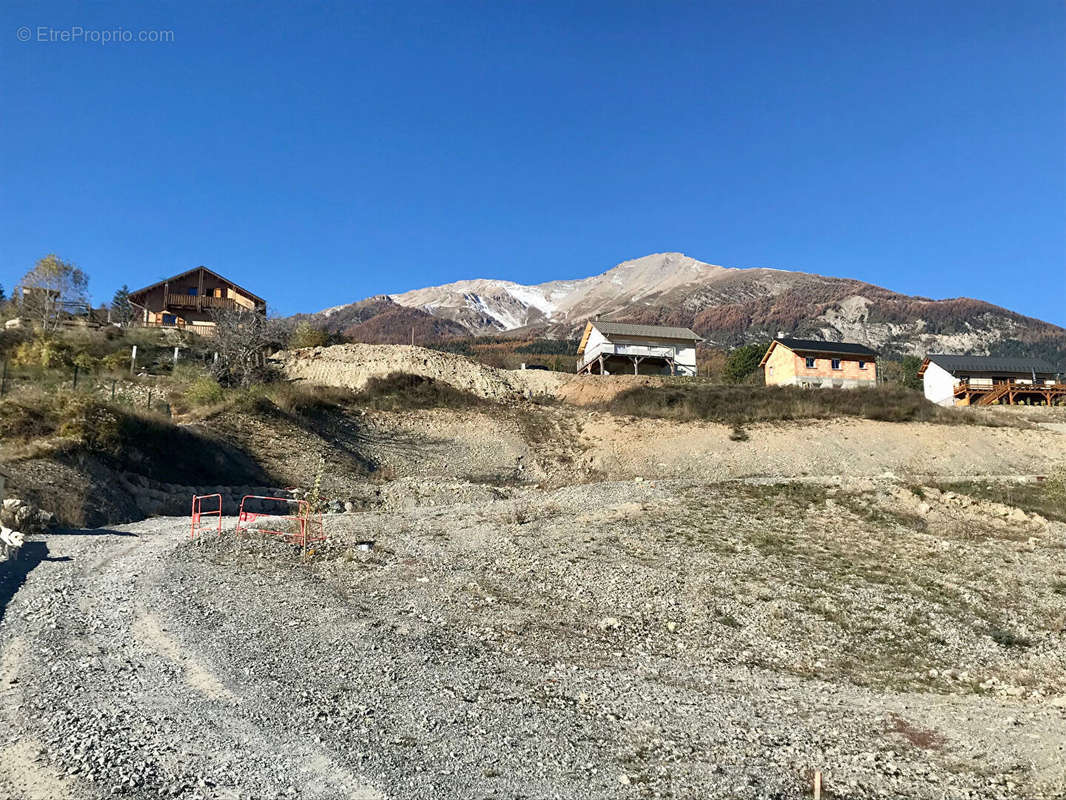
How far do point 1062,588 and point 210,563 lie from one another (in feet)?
59.0

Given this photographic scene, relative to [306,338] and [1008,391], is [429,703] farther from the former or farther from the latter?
[1008,391]

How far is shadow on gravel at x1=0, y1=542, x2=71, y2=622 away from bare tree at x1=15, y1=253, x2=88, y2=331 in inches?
1616

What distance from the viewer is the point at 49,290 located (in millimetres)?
51250

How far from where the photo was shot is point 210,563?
13.8 metres

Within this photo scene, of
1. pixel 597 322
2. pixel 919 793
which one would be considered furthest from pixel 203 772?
pixel 597 322

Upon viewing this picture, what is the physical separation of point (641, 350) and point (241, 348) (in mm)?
31127

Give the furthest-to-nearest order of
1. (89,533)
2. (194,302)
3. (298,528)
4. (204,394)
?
1. (194,302)
2. (204,394)
3. (298,528)
4. (89,533)

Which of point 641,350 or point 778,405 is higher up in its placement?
point 641,350

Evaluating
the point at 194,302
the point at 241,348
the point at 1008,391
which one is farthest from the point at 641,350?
the point at 194,302

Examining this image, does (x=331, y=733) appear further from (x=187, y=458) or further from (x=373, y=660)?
(x=187, y=458)

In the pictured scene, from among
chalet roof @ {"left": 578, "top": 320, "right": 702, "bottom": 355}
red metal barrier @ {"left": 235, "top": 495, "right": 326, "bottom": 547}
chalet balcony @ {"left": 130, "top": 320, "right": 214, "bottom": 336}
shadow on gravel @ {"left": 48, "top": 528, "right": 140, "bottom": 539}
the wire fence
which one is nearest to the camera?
shadow on gravel @ {"left": 48, "top": 528, "right": 140, "bottom": 539}

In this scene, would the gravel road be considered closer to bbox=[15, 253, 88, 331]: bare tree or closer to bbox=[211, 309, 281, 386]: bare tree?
bbox=[211, 309, 281, 386]: bare tree

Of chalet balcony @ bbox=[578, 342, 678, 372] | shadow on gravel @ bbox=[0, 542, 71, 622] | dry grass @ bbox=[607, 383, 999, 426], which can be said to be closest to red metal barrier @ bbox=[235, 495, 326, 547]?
shadow on gravel @ bbox=[0, 542, 71, 622]

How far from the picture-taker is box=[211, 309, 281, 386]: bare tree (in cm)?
3919
